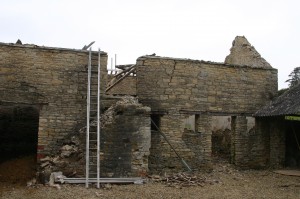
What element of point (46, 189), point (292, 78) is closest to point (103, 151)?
point (46, 189)

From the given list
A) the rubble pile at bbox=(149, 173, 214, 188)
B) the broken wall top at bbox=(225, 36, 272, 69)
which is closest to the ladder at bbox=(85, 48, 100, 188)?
the rubble pile at bbox=(149, 173, 214, 188)

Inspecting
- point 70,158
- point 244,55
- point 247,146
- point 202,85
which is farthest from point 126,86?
point 70,158

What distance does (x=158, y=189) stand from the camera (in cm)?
975

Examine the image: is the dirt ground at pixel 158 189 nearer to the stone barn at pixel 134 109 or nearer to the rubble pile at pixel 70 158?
the rubble pile at pixel 70 158

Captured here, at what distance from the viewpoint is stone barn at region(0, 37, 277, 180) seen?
10.8m

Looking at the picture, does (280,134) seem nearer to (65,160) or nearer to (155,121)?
(155,121)

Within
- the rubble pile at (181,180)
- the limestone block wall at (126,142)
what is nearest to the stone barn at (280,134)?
the rubble pile at (181,180)

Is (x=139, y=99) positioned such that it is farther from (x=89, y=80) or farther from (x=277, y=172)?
(x=277, y=172)

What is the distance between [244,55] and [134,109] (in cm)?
755

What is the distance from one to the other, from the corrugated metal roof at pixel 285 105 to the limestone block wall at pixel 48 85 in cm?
659

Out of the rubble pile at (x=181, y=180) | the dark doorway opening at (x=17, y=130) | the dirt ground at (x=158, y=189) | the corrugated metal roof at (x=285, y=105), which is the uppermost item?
the corrugated metal roof at (x=285, y=105)

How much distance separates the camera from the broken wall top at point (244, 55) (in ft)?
51.4

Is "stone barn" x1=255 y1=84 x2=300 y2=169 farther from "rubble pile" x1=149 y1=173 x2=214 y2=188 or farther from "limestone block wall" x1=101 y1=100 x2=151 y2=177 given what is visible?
"limestone block wall" x1=101 y1=100 x2=151 y2=177

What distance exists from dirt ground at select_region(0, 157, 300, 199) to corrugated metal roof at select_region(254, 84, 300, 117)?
2201 millimetres
